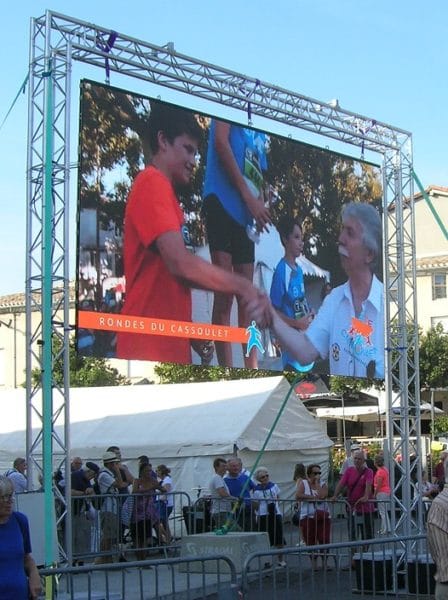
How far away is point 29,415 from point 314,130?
6982 millimetres

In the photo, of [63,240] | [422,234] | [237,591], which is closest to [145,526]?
[63,240]

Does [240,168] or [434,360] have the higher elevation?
[240,168]

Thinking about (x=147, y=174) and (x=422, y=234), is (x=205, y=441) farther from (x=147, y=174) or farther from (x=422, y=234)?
(x=422, y=234)

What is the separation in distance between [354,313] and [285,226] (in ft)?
6.97

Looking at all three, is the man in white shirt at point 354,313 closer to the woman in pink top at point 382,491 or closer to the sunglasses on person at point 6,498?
the woman in pink top at point 382,491

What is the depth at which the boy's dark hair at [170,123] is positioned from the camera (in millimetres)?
14508

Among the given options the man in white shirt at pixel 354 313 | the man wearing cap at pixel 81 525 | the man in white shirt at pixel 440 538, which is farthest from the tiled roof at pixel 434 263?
the man in white shirt at pixel 440 538

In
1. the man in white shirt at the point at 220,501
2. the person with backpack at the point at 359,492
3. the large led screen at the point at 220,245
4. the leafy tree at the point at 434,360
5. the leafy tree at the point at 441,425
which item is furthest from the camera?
→ the leafy tree at the point at 434,360

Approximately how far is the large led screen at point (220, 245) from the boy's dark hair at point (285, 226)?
0.08ft

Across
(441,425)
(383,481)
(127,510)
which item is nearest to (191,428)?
(383,481)

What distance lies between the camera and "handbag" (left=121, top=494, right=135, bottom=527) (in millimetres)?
14633

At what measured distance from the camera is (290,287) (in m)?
16.3

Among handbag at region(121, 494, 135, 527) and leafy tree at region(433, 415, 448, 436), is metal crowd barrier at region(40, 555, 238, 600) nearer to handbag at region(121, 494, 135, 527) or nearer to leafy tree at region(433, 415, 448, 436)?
handbag at region(121, 494, 135, 527)

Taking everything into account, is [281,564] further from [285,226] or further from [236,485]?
[285,226]
